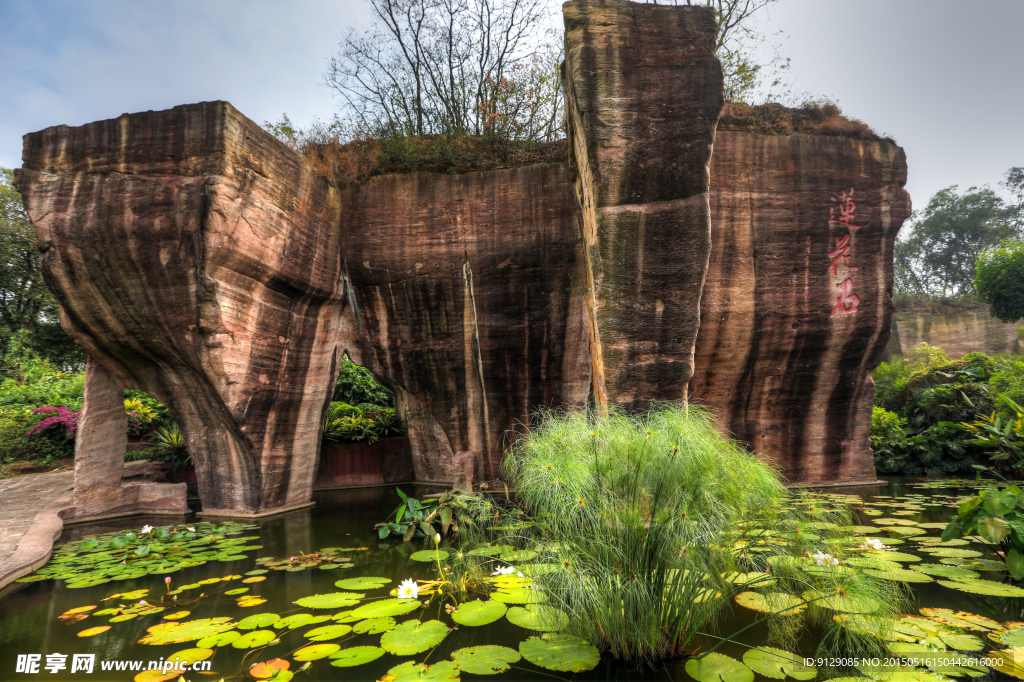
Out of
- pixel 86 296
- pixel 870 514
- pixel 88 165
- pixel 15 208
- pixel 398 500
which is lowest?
pixel 398 500

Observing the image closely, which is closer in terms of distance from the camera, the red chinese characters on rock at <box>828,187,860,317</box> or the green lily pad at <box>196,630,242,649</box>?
the green lily pad at <box>196,630,242,649</box>

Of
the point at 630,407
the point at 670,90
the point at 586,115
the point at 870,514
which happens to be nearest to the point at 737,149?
the point at 670,90

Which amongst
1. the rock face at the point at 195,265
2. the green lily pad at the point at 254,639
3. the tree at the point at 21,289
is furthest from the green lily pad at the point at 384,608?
the tree at the point at 21,289

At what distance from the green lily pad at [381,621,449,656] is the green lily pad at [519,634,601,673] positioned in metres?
0.45

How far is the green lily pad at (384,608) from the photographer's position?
290 centimetres

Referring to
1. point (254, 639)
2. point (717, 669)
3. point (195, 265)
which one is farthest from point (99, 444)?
point (717, 669)

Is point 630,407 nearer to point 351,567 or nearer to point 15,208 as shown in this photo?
point 351,567

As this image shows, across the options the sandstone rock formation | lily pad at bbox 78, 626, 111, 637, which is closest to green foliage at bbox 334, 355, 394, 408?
the sandstone rock formation

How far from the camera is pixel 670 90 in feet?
16.8

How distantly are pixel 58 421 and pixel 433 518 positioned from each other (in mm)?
9524

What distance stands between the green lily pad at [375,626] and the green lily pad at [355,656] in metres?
0.19

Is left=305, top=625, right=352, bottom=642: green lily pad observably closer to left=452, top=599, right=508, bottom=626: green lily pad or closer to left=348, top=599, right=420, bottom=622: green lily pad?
left=348, top=599, right=420, bottom=622: green lily pad

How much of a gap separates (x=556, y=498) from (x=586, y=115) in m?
4.11

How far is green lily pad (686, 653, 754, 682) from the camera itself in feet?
6.79
